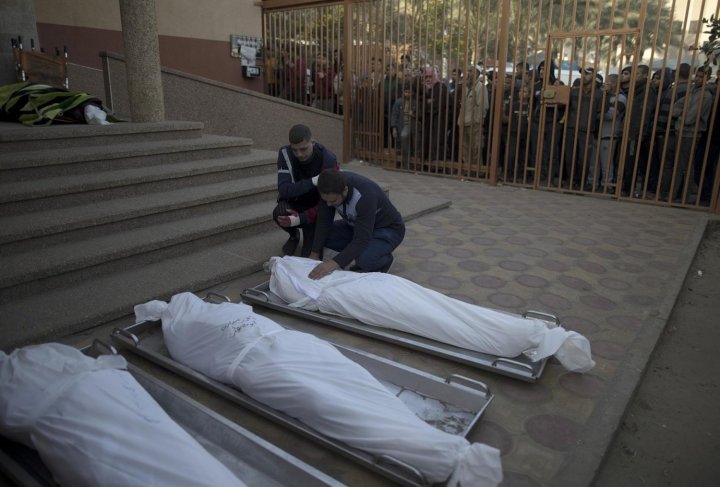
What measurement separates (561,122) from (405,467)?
635cm

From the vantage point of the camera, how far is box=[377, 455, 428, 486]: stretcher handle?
1876mm

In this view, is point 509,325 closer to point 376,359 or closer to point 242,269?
point 376,359

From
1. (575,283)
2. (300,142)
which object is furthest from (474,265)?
(300,142)

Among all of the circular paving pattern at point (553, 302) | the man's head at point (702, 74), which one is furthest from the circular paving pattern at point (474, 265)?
the man's head at point (702, 74)

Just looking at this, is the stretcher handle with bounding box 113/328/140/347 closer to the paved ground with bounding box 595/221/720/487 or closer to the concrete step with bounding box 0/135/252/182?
the concrete step with bounding box 0/135/252/182

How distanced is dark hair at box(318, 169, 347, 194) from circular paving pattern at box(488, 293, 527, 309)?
4.29ft

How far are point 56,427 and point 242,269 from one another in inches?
87.6

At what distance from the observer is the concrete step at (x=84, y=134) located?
454cm

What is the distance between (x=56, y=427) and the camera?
1869 mm

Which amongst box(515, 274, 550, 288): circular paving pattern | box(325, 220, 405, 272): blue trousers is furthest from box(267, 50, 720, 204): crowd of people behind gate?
box(325, 220, 405, 272): blue trousers

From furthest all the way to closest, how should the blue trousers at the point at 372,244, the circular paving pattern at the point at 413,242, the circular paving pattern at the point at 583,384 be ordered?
the circular paving pattern at the point at 413,242, the blue trousers at the point at 372,244, the circular paving pattern at the point at 583,384

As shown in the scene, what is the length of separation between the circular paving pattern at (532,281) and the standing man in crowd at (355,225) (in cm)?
98

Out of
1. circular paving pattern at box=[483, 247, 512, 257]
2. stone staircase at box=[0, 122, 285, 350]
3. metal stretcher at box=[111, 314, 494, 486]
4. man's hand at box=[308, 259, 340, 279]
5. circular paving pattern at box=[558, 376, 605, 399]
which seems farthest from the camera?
circular paving pattern at box=[483, 247, 512, 257]

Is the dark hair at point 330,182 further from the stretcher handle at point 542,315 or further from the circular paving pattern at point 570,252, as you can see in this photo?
the circular paving pattern at point 570,252
